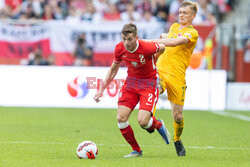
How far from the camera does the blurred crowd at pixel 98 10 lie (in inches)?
725

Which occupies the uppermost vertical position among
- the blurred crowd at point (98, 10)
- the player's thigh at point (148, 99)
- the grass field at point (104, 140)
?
the blurred crowd at point (98, 10)

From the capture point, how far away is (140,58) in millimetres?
7039

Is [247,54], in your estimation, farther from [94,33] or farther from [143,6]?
[94,33]

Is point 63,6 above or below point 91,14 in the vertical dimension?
above

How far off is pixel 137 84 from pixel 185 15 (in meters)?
1.35

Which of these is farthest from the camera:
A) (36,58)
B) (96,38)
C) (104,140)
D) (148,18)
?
(148,18)

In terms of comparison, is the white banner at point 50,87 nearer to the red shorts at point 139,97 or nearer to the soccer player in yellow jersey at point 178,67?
the soccer player in yellow jersey at point 178,67

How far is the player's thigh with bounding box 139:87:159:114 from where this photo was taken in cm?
711

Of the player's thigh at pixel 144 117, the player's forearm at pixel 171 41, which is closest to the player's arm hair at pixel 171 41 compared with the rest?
the player's forearm at pixel 171 41

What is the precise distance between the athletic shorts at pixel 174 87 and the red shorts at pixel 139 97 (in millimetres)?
442

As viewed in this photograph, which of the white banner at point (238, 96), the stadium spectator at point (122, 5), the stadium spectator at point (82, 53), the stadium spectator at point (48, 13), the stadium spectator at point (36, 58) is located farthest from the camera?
the stadium spectator at point (122, 5)

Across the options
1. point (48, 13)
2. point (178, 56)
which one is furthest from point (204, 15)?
point (178, 56)

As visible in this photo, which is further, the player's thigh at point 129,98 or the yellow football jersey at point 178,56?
the yellow football jersey at point 178,56

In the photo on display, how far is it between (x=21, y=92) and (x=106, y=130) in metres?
6.25
